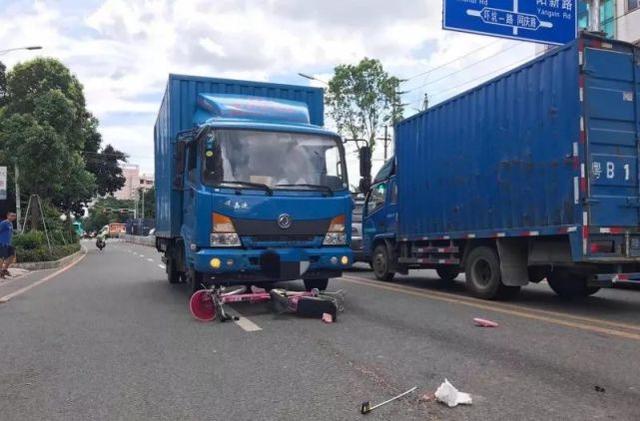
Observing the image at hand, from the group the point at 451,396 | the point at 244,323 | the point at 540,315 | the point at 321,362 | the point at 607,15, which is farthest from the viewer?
the point at 607,15

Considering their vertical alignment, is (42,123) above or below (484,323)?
above

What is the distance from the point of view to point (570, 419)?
13.0ft

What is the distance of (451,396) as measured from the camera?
4.34 meters

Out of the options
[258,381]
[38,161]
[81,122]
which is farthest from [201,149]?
[81,122]

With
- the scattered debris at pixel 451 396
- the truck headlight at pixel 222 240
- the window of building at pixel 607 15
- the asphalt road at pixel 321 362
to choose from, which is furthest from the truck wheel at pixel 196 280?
the window of building at pixel 607 15

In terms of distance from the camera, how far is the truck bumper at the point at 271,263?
7992 millimetres

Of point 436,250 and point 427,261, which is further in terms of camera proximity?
point 427,261

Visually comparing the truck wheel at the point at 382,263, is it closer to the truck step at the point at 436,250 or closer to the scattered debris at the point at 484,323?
the truck step at the point at 436,250

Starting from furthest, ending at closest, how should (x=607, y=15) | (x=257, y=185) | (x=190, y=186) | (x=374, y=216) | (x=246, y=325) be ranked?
1. (x=607, y=15)
2. (x=374, y=216)
3. (x=190, y=186)
4. (x=257, y=185)
5. (x=246, y=325)

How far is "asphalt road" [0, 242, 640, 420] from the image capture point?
430 centimetres

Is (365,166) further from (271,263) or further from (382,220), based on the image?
(382,220)

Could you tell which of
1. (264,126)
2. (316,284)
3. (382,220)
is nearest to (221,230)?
(264,126)

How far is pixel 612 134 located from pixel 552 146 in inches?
30.2

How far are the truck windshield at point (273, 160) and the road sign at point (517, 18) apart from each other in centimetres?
552
